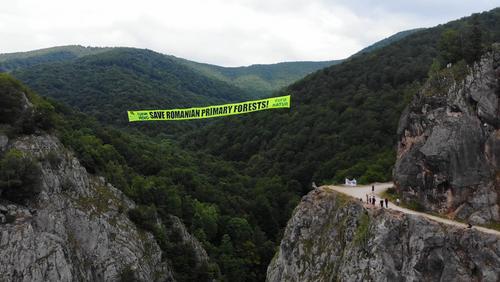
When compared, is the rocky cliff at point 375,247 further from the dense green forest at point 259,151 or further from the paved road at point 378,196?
the dense green forest at point 259,151

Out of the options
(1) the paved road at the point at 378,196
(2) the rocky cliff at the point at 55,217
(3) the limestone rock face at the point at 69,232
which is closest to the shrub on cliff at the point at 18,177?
(2) the rocky cliff at the point at 55,217

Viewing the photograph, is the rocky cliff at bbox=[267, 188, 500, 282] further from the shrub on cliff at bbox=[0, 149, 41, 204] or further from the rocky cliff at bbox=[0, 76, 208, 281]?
the shrub on cliff at bbox=[0, 149, 41, 204]

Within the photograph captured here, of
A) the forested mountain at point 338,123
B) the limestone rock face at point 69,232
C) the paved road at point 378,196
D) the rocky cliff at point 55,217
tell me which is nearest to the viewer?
the paved road at point 378,196

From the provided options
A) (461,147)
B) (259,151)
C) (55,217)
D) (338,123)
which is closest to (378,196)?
(461,147)

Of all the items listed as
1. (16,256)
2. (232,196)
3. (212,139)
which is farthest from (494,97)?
(212,139)

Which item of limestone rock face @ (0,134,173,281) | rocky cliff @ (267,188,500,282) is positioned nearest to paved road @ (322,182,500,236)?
rocky cliff @ (267,188,500,282)

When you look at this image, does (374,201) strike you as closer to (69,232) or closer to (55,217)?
(69,232)
